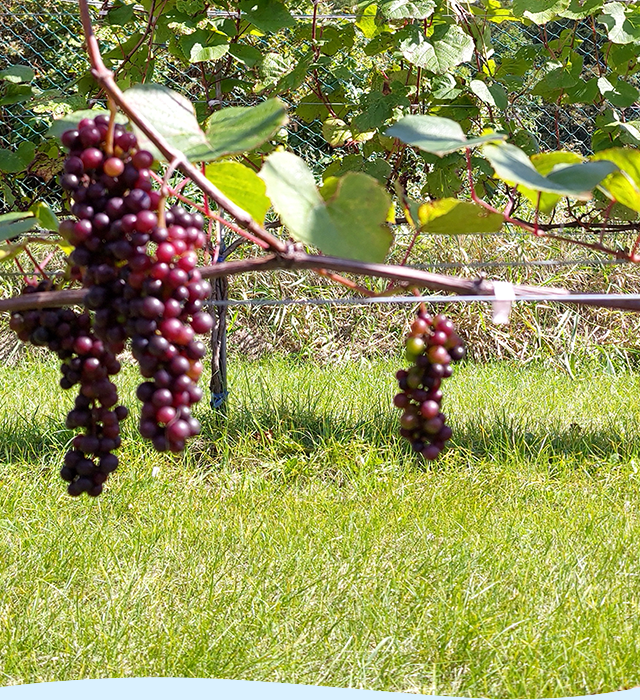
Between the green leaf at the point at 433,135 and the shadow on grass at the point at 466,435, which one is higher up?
the green leaf at the point at 433,135

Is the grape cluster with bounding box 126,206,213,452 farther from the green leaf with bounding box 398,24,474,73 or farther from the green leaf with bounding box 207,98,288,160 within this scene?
the green leaf with bounding box 398,24,474,73

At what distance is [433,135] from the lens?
16.9 inches

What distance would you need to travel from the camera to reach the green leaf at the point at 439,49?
175 cm

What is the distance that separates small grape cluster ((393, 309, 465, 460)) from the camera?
573 millimetres

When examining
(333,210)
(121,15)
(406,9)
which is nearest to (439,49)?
(406,9)

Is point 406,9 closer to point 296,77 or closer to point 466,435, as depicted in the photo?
point 296,77

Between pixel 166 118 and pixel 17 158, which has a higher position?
pixel 166 118

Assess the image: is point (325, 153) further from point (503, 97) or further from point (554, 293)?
point (554, 293)

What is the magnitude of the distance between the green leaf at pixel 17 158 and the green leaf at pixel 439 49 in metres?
0.85

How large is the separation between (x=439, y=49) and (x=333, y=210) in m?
1.49

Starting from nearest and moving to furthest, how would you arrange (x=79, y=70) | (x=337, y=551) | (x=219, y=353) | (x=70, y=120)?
(x=70, y=120) → (x=337, y=551) → (x=219, y=353) → (x=79, y=70)

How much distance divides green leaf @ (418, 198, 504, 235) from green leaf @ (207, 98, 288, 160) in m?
0.12

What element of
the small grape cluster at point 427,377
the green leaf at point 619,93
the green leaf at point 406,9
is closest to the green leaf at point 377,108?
the green leaf at point 406,9

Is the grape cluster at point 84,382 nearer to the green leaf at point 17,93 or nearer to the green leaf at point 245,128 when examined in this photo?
the green leaf at point 245,128
